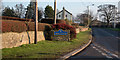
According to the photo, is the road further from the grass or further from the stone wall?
the stone wall

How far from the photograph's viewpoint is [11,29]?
469 inches

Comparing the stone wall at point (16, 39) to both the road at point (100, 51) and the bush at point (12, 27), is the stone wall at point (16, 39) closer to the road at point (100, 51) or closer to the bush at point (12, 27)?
the bush at point (12, 27)

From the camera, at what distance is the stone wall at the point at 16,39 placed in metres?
11.1

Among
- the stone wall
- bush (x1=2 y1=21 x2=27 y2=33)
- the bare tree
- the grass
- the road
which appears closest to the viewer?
the grass

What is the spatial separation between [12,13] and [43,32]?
28.5ft

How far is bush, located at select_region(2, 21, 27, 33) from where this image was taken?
35.9 feet

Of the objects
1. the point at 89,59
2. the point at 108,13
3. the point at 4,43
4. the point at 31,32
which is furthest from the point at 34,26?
the point at 108,13

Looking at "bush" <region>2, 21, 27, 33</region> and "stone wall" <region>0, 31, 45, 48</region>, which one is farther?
"stone wall" <region>0, 31, 45, 48</region>

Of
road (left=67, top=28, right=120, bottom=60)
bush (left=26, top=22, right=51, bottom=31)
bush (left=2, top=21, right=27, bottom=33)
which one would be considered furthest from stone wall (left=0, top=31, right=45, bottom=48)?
road (left=67, top=28, right=120, bottom=60)

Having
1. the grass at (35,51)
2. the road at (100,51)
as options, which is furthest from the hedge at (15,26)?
the road at (100,51)

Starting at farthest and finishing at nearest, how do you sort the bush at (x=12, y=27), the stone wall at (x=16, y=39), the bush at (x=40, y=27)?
the bush at (x=40, y=27), the stone wall at (x=16, y=39), the bush at (x=12, y=27)

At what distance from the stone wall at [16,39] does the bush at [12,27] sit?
30cm

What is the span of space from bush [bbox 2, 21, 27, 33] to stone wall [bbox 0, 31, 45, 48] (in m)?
0.30

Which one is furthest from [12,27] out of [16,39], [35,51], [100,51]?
[100,51]
